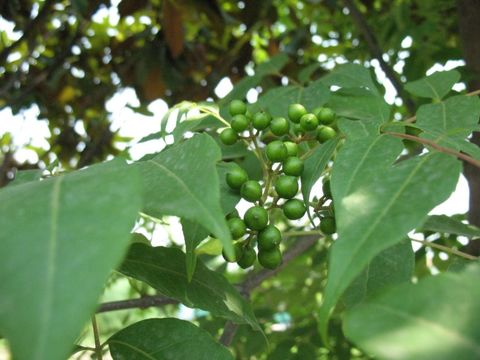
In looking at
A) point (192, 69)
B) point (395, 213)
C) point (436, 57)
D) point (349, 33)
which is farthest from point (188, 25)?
point (395, 213)

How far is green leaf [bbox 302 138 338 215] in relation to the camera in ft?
3.54

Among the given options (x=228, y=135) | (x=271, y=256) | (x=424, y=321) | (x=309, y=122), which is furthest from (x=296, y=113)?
(x=424, y=321)

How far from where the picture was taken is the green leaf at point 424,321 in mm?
572

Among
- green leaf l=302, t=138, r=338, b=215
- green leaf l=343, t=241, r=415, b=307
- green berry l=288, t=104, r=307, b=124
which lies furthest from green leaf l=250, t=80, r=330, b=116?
green leaf l=343, t=241, r=415, b=307

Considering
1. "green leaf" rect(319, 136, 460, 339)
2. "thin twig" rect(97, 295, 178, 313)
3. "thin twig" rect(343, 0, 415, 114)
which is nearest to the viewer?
"green leaf" rect(319, 136, 460, 339)

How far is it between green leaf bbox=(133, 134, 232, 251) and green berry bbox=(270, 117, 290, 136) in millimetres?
427

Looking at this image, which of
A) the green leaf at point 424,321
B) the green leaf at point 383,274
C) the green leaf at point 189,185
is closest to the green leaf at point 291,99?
the green leaf at point 383,274

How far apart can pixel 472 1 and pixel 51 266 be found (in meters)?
2.08

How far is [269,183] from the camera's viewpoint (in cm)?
124

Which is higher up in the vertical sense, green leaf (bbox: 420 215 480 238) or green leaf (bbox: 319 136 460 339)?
green leaf (bbox: 420 215 480 238)

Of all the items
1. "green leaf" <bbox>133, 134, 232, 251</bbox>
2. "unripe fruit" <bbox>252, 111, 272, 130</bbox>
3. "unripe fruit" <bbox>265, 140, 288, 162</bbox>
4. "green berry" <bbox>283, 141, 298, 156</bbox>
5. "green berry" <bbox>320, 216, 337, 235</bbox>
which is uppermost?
"unripe fruit" <bbox>252, 111, 272, 130</bbox>

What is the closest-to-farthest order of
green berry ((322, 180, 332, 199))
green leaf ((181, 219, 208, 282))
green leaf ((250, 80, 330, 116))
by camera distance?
1. green leaf ((181, 219, 208, 282))
2. green berry ((322, 180, 332, 199))
3. green leaf ((250, 80, 330, 116))

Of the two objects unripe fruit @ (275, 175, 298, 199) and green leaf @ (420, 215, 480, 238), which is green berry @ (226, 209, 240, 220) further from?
green leaf @ (420, 215, 480, 238)

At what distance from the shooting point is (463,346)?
1.89 ft
